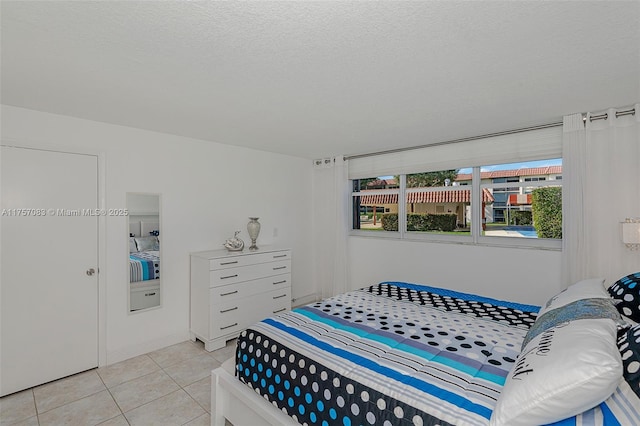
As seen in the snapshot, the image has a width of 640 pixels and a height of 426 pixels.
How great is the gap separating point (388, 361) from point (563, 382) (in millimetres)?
731

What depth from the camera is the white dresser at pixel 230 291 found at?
10.6ft

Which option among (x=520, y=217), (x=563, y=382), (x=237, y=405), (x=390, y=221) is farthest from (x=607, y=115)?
(x=237, y=405)

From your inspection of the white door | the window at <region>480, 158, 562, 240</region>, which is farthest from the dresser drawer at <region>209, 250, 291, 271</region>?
the window at <region>480, 158, 562, 240</region>

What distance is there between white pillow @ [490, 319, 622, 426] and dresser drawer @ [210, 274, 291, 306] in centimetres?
279

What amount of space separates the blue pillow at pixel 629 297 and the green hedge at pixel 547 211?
1.39 metres

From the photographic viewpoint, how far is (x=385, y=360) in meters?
1.55

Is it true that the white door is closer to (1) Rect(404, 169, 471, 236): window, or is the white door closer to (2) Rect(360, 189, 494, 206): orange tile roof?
(2) Rect(360, 189, 494, 206): orange tile roof

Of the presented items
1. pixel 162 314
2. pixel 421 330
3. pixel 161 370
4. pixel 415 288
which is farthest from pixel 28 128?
pixel 415 288

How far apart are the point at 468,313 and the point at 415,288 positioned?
735 millimetres

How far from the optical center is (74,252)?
110 inches

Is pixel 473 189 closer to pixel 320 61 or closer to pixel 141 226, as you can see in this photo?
pixel 320 61

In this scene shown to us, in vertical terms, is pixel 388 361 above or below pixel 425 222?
below

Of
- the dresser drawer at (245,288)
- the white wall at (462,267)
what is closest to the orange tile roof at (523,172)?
the white wall at (462,267)

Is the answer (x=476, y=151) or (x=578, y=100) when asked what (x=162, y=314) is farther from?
(x=578, y=100)
